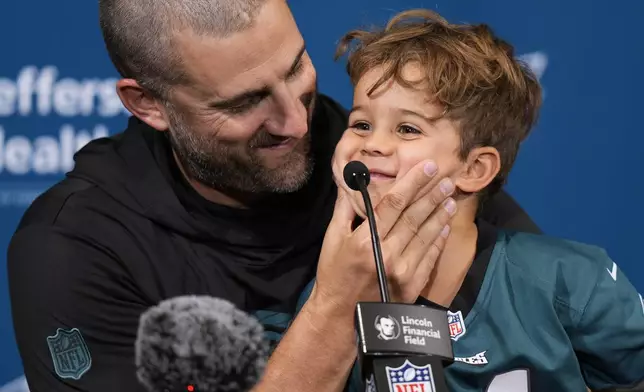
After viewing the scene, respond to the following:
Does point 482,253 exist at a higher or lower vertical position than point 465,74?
lower

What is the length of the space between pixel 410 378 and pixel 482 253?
45cm

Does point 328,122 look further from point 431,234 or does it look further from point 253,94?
point 431,234

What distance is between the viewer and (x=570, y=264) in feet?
3.94

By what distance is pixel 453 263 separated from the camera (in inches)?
48.6

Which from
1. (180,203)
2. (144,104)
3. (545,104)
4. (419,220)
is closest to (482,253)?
(419,220)

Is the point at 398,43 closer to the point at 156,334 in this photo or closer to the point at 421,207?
the point at 421,207

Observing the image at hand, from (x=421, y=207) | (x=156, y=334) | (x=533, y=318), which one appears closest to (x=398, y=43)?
(x=421, y=207)

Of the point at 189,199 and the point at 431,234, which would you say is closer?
the point at 431,234

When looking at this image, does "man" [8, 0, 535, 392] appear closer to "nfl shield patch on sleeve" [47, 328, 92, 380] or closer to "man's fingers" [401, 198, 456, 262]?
"nfl shield patch on sleeve" [47, 328, 92, 380]

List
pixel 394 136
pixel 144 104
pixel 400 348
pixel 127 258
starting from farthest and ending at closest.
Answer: pixel 144 104 < pixel 127 258 < pixel 394 136 < pixel 400 348

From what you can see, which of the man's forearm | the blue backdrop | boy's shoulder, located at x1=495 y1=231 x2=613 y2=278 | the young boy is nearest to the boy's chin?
the young boy

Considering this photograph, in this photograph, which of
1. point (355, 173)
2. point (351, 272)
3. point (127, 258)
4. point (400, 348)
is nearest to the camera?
point (400, 348)

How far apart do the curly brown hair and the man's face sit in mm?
86

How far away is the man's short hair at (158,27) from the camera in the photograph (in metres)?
1.25
